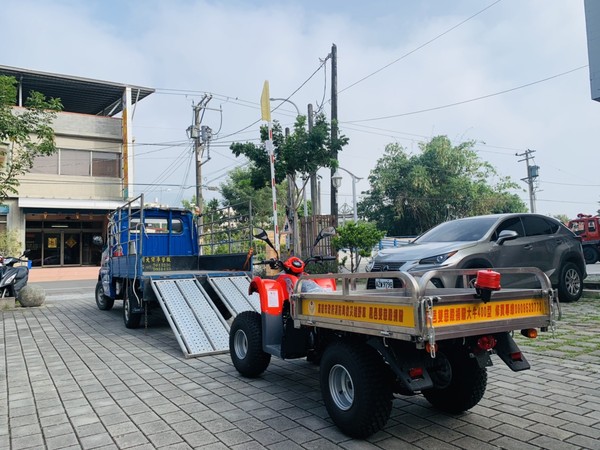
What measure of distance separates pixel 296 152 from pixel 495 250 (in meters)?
8.98

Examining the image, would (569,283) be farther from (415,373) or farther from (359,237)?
(415,373)

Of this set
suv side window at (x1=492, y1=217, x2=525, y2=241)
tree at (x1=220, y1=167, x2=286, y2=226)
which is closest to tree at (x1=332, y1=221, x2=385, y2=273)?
suv side window at (x1=492, y1=217, x2=525, y2=241)

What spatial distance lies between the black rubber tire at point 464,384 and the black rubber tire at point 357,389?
714mm

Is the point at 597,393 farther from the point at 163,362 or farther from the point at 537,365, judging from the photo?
the point at 163,362

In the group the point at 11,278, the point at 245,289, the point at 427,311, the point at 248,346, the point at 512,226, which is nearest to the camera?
the point at 427,311

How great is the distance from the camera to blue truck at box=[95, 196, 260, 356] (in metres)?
6.76

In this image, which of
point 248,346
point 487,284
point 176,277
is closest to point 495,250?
point 248,346

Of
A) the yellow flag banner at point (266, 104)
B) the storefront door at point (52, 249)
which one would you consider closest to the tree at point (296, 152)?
the yellow flag banner at point (266, 104)

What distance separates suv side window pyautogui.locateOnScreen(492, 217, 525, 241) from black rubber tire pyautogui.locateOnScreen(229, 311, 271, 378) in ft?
15.1

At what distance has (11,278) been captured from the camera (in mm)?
11352

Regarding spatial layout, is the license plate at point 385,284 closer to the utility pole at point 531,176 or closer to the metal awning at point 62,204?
the metal awning at point 62,204

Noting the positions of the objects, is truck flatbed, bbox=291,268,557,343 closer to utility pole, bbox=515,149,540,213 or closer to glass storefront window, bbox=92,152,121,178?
glass storefront window, bbox=92,152,121,178

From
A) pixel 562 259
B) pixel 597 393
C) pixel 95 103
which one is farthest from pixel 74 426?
pixel 95 103

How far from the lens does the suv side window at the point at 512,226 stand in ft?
25.6
